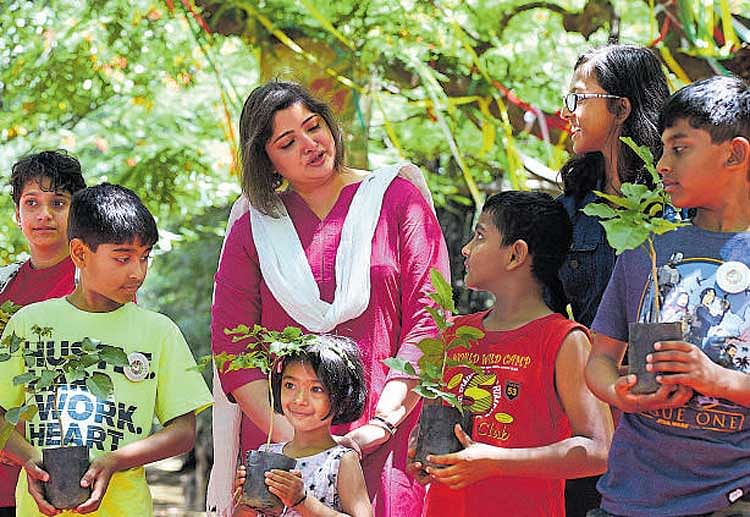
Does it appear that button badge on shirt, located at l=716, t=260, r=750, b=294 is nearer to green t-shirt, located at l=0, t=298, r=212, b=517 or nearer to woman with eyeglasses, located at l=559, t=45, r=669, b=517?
woman with eyeglasses, located at l=559, t=45, r=669, b=517

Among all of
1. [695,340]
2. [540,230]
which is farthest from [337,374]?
[695,340]

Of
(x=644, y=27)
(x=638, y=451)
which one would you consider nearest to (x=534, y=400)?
(x=638, y=451)

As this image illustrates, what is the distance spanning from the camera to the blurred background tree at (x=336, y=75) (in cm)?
544

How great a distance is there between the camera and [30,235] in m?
3.36

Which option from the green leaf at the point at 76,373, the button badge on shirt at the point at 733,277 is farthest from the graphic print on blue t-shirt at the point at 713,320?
the green leaf at the point at 76,373

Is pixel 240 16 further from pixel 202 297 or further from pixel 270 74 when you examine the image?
pixel 202 297

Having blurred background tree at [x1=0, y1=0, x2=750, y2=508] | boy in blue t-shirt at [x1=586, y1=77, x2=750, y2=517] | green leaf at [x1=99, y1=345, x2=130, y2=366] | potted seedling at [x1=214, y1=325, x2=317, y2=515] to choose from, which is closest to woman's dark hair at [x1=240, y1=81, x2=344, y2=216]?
potted seedling at [x1=214, y1=325, x2=317, y2=515]

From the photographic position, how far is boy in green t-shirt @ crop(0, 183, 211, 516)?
283 cm

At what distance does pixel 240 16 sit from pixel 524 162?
1.41m

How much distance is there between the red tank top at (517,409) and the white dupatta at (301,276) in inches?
11.7

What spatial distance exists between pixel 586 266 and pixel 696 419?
0.74m

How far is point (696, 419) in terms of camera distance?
7.47 feet

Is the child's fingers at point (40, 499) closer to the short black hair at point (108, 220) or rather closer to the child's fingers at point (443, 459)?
the short black hair at point (108, 220)

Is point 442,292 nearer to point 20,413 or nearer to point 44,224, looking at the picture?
point 20,413
